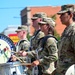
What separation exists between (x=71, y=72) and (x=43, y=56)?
2781 mm

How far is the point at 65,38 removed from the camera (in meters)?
7.40

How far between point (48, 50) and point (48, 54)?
79 mm

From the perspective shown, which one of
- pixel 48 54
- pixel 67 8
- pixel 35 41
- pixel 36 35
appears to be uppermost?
pixel 67 8

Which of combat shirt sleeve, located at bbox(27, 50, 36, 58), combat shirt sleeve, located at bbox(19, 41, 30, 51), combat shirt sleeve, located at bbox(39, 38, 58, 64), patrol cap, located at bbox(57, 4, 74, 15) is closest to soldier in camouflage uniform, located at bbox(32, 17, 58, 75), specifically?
combat shirt sleeve, located at bbox(39, 38, 58, 64)

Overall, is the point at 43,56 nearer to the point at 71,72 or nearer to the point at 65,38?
the point at 65,38

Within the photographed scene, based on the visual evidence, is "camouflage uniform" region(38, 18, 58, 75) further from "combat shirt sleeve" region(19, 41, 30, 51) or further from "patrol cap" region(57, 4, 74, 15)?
"combat shirt sleeve" region(19, 41, 30, 51)

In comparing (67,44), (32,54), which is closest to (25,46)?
(32,54)

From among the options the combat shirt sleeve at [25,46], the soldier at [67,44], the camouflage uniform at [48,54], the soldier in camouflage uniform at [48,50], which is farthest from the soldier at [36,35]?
the soldier at [67,44]

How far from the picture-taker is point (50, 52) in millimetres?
8633

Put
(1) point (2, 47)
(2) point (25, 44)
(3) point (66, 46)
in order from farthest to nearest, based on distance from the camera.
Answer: (1) point (2, 47)
(2) point (25, 44)
(3) point (66, 46)

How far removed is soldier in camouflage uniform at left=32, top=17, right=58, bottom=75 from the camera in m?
8.59

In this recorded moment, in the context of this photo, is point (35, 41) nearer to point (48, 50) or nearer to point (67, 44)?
point (48, 50)

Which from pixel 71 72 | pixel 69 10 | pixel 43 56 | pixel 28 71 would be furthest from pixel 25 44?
pixel 71 72

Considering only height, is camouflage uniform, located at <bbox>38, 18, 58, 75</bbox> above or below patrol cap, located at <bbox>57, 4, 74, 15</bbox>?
below
